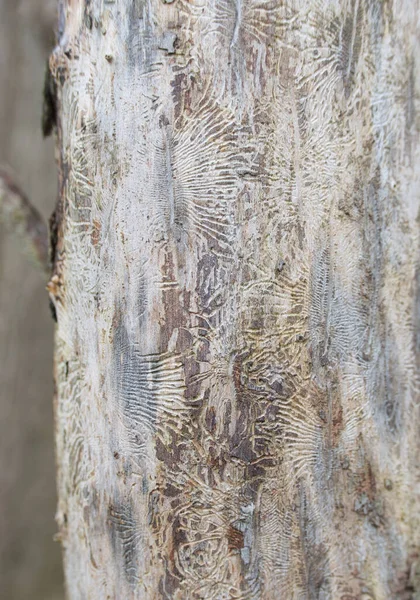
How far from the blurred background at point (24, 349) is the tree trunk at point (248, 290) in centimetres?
75

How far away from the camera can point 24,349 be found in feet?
4.38

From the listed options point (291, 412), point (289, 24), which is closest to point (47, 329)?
point (291, 412)

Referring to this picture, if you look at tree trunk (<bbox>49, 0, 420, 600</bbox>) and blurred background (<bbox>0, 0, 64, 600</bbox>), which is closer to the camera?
tree trunk (<bbox>49, 0, 420, 600</bbox>)

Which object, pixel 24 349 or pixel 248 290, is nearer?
pixel 248 290

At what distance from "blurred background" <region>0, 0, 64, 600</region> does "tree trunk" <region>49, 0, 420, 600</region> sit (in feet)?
2.46

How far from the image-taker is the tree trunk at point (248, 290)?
0.59 m

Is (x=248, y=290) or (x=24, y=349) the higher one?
(x=248, y=290)

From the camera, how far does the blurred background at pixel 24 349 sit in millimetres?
1319

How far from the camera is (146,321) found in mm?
607

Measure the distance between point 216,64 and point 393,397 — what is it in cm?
47

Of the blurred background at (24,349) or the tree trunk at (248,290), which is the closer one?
the tree trunk at (248,290)

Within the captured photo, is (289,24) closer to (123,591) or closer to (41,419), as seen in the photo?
(123,591)

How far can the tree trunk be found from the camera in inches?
23.2

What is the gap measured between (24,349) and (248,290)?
3.06 feet
